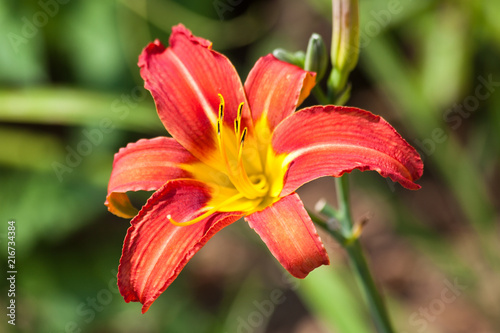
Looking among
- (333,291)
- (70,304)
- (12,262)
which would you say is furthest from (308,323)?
(12,262)

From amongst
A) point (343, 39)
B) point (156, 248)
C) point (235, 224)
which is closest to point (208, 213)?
point (156, 248)

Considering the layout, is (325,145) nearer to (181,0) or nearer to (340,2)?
(340,2)

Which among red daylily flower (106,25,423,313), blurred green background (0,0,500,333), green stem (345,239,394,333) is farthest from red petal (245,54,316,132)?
blurred green background (0,0,500,333)

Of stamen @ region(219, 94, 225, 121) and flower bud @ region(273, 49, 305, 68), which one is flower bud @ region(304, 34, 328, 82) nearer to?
flower bud @ region(273, 49, 305, 68)

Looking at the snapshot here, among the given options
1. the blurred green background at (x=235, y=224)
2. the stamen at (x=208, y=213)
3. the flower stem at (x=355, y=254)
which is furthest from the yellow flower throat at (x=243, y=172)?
the blurred green background at (x=235, y=224)

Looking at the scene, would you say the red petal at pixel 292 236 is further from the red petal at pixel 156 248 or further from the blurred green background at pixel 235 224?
the blurred green background at pixel 235 224
